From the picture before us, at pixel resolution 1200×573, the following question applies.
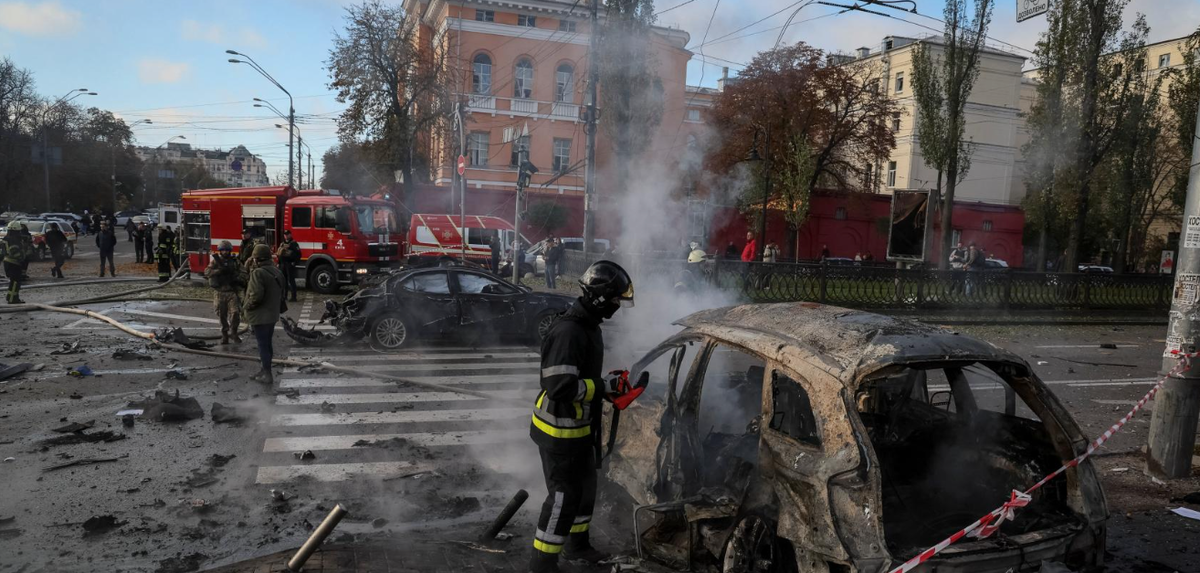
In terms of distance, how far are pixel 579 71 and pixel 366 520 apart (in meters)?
16.3

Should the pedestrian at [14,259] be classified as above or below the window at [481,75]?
below

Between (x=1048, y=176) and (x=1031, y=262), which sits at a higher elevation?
(x=1048, y=176)

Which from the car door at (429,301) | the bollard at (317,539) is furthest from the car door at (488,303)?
the bollard at (317,539)

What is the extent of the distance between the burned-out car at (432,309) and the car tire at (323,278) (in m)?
7.86

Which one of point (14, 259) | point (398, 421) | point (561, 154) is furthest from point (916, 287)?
point (14, 259)

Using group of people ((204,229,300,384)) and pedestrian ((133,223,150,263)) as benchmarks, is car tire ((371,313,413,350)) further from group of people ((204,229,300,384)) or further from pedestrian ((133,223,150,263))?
pedestrian ((133,223,150,263))

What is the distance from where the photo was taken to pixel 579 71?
19781 mm

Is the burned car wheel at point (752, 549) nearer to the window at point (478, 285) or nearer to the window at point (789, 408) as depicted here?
the window at point (789, 408)

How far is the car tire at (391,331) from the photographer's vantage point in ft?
39.1

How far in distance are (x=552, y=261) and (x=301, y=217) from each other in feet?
22.8

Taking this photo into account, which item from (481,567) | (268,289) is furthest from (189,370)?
(481,567)

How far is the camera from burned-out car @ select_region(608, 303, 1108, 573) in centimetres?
330

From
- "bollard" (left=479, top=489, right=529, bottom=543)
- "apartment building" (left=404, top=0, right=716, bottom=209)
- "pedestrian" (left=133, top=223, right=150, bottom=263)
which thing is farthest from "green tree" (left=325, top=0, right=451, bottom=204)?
"bollard" (left=479, top=489, right=529, bottom=543)

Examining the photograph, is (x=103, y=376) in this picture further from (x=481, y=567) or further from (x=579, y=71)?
(x=579, y=71)
